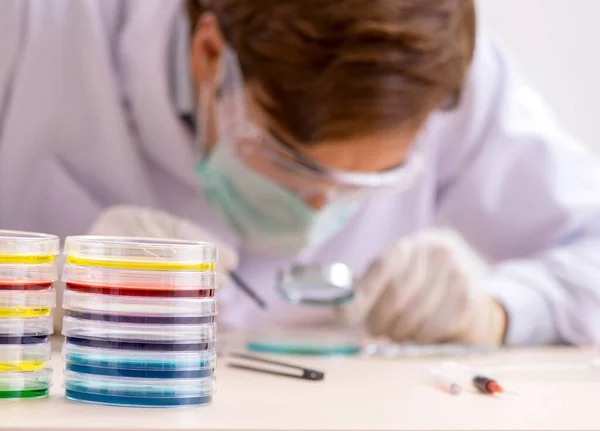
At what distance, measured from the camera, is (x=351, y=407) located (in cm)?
79

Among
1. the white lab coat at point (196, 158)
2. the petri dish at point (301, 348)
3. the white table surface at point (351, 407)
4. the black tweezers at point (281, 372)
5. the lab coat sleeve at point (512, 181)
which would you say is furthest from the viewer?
the lab coat sleeve at point (512, 181)

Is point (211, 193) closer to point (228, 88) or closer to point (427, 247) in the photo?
point (228, 88)

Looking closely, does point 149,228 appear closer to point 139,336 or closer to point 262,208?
point 262,208

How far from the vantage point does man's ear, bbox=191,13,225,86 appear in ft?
4.48

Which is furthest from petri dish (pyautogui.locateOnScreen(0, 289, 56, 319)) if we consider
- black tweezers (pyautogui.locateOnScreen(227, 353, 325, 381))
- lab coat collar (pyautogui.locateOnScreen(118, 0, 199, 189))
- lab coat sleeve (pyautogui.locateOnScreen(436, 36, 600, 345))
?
lab coat sleeve (pyautogui.locateOnScreen(436, 36, 600, 345))

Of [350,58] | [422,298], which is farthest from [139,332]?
[422,298]

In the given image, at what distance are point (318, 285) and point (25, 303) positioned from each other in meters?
0.75

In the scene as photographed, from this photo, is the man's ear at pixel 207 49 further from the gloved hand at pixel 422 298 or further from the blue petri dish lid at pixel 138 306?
the blue petri dish lid at pixel 138 306

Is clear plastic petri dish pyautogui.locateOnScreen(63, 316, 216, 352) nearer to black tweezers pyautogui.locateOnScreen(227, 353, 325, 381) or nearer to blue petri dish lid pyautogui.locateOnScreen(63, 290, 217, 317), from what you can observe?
blue petri dish lid pyautogui.locateOnScreen(63, 290, 217, 317)

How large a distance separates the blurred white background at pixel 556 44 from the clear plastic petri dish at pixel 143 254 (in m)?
2.03

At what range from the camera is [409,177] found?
1526 millimetres

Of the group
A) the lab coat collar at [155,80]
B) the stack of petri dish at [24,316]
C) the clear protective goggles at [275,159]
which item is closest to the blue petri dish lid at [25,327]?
the stack of petri dish at [24,316]

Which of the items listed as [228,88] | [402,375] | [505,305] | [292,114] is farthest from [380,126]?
[505,305]

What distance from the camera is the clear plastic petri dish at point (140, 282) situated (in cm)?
72
